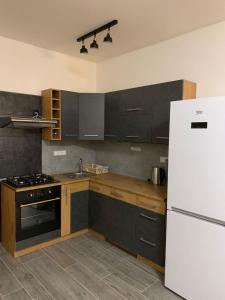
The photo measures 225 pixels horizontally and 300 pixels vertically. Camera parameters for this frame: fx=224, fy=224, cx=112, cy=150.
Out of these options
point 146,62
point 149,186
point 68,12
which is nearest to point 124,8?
point 68,12

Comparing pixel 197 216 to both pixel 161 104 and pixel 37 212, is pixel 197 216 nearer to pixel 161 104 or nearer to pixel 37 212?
pixel 161 104

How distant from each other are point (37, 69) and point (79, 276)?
108 inches

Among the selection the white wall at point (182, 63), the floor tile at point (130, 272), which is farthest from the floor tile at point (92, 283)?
the white wall at point (182, 63)

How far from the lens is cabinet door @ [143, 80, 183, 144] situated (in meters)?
2.47

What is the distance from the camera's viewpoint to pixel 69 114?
325 centimetres

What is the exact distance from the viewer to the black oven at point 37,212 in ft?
8.74

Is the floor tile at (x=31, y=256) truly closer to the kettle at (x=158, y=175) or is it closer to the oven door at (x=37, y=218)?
the oven door at (x=37, y=218)

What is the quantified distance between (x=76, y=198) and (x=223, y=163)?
2.05m

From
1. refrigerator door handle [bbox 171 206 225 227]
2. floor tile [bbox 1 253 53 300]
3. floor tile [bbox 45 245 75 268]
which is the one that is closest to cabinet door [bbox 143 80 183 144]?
refrigerator door handle [bbox 171 206 225 227]

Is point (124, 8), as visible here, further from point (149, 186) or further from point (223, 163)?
point (149, 186)

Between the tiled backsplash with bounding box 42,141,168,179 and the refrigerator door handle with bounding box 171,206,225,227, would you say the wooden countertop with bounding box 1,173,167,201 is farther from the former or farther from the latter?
the refrigerator door handle with bounding box 171,206,225,227

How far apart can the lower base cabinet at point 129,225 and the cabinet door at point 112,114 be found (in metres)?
0.89

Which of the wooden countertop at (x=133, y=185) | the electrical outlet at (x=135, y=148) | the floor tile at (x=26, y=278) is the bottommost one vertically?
the floor tile at (x=26, y=278)

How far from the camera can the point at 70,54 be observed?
3.48 metres
